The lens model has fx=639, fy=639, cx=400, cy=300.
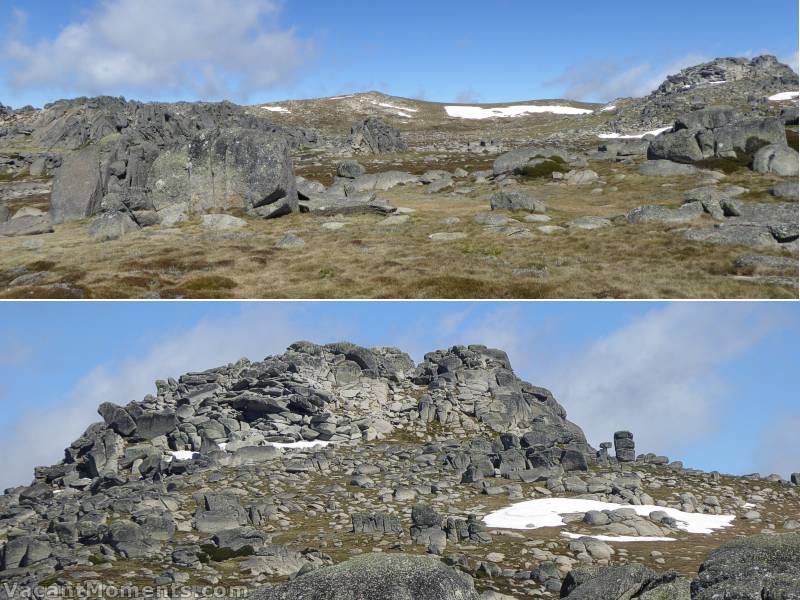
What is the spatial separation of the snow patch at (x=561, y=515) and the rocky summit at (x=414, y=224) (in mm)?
10174

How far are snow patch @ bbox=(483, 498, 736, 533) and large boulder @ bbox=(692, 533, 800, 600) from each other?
46.4 feet

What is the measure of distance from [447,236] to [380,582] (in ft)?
92.8

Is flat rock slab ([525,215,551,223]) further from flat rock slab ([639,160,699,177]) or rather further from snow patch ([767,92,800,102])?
snow patch ([767,92,800,102])

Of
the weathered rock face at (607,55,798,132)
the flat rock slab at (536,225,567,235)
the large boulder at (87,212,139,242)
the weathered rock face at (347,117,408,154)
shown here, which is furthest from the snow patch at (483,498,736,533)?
the weathered rock face at (607,55,798,132)

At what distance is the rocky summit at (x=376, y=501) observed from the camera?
16.0 metres

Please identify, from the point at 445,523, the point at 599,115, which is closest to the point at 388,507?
Result: the point at 445,523

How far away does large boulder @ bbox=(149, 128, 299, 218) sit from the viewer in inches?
1937

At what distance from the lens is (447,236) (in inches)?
1578

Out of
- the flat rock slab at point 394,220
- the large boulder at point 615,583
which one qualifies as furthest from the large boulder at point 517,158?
the large boulder at point 615,583

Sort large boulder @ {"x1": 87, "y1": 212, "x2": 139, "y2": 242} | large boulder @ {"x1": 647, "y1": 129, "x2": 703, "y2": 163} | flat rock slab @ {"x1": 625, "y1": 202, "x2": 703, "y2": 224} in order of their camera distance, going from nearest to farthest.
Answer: flat rock slab @ {"x1": 625, "y1": 202, "x2": 703, "y2": 224}
large boulder @ {"x1": 87, "y1": 212, "x2": 139, "y2": 242}
large boulder @ {"x1": 647, "y1": 129, "x2": 703, "y2": 163}

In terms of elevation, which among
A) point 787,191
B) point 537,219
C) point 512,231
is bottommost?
point 512,231

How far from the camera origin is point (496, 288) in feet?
94.8

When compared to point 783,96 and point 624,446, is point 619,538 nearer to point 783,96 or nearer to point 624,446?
point 624,446

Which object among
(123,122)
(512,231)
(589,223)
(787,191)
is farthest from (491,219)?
(123,122)
